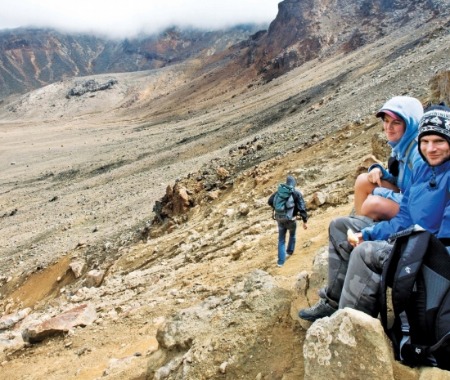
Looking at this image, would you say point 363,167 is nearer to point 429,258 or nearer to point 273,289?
point 273,289

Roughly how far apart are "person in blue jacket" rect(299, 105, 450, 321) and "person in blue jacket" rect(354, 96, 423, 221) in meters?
0.34

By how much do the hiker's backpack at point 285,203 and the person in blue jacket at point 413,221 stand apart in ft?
13.0

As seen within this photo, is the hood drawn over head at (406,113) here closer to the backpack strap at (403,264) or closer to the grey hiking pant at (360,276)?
the grey hiking pant at (360,276)

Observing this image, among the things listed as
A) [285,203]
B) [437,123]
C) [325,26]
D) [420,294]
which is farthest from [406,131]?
[325,26]

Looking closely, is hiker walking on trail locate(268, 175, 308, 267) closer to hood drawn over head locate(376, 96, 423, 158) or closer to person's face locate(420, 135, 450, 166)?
hood drawn over head locate(376, 96, 423, 158)

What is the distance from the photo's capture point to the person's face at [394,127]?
4420 mm

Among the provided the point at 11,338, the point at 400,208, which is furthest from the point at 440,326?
the point at 11,338

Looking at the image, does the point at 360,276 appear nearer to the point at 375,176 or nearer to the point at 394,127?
the point at 375,176

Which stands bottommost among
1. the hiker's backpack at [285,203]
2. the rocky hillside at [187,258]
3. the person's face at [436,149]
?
the rocky hillside at [187,258]

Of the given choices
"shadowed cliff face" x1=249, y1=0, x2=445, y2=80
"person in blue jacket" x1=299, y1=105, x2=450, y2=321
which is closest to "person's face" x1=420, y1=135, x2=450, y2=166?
"person in blue jacket" x1=299, y1=105, x2=450, y2=321

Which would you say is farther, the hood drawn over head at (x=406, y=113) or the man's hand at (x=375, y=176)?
the man's hand at (x=375, y=176)

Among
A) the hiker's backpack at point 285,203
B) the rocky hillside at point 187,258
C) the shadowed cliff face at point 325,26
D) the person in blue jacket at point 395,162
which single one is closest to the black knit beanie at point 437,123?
the person in blue jacket at point 395,162

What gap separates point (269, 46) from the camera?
98.8 m

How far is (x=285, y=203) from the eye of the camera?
786 cm
